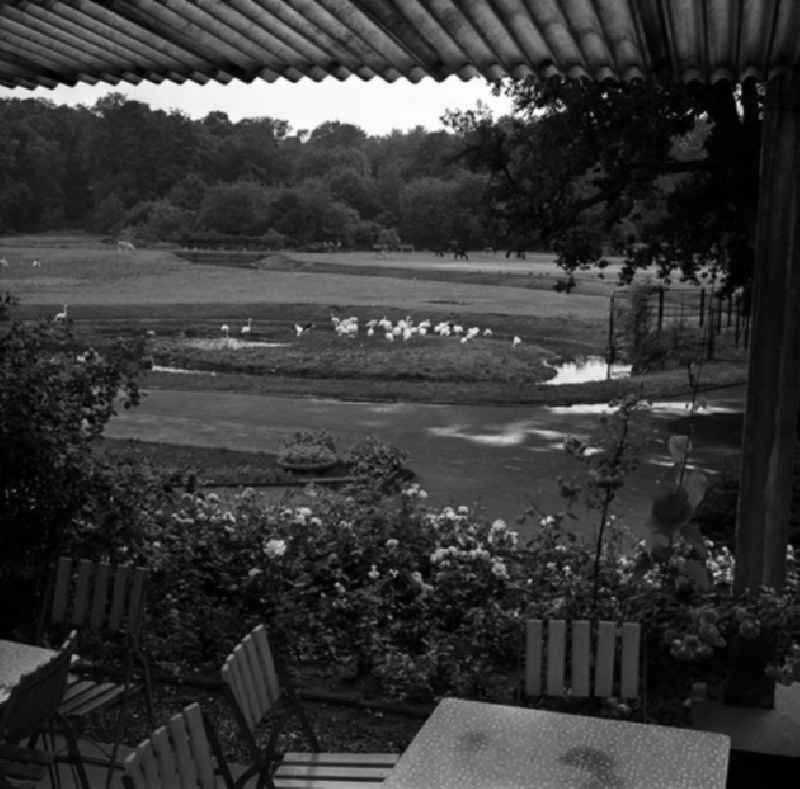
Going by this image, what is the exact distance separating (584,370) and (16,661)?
2464 centimetres

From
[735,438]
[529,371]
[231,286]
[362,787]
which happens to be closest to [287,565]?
[362,787]

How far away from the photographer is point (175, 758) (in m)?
3.56

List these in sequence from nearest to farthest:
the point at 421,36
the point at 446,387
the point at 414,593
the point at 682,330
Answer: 1. the point at 421,36
2. the point at 414,593
3. the point at 446,387
4. the point at 682,330

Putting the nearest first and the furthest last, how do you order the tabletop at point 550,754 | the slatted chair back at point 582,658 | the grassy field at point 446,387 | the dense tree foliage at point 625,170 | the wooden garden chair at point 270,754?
1. the tabletop at point 550,754
2. the wooden garden chair at point 270,754
3. the slatted chair back at point 582,658
4. the dense tree foliage at point 625,170
5. the grassy field at point 446,387

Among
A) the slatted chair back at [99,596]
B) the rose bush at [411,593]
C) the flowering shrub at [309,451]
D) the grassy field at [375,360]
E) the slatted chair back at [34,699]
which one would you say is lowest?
the grassy field at [375,360]

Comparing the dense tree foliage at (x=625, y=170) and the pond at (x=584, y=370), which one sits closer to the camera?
the dense tree foliage at (x=625, y=170)

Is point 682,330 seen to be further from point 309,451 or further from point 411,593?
point 411,593

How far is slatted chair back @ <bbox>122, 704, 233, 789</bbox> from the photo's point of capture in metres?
3.33

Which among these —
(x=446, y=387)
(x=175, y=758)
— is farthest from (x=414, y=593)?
(x=446, y=387)

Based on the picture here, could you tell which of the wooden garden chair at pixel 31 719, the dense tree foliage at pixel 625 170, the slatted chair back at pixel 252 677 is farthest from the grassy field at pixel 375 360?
the wooden garden chair at pixel 31 719

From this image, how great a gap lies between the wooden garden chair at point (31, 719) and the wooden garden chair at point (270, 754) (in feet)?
1.89

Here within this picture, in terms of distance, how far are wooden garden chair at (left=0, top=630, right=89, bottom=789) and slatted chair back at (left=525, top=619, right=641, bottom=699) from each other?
68.3 inches

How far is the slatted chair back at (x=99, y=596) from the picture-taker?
567 centimetres

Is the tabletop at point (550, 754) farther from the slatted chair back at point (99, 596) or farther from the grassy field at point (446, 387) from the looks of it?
the grassy field at point (446, 387)
